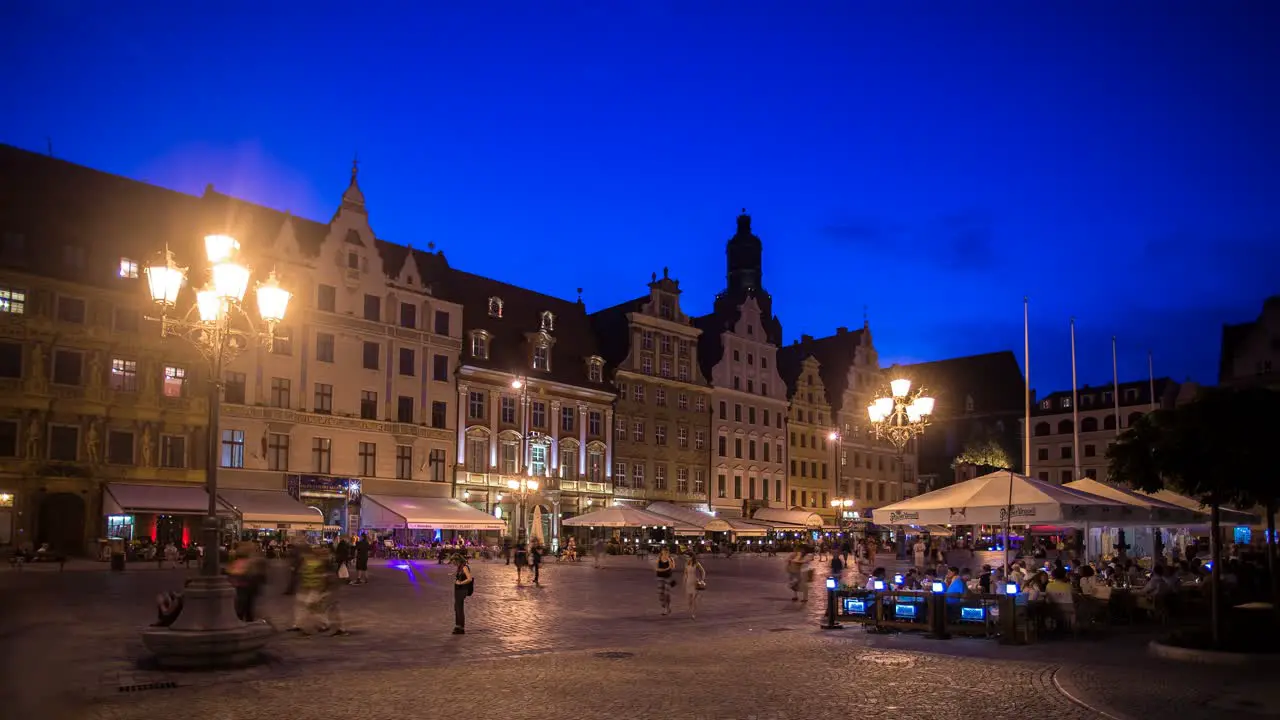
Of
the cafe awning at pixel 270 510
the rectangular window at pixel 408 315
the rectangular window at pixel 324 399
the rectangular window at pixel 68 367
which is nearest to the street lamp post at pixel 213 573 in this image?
the rectangular window at pixel 68 367

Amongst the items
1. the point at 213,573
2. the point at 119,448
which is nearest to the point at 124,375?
the point at 119,448

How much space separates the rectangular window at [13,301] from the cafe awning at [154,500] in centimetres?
788

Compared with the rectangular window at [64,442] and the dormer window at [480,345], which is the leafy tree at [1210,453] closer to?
the rectangular window at [64,442]

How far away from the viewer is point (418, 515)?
52094 mm

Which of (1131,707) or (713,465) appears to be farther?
(713,465)

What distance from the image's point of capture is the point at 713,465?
245 feet

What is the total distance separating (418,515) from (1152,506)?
119 feet

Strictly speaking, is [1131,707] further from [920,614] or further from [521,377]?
[521,377]

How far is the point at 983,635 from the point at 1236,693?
7.03 m

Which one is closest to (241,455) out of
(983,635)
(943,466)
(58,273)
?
(58,273)

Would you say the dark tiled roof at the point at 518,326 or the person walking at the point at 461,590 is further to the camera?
the dark tiled roof at the point at 518,326

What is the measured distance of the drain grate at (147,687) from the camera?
42.4ft

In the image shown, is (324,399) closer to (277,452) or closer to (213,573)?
(277,452)

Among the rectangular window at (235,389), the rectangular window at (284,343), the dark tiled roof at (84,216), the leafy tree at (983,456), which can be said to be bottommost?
the leafy tree at (983,456)
